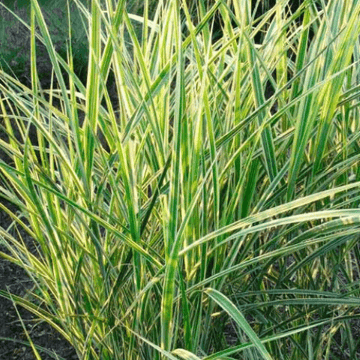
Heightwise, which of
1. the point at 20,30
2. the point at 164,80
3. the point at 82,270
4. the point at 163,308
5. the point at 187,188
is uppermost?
the point at 164,80

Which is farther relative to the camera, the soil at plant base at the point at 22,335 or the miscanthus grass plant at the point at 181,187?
the soil at plant base at the point at 22,335

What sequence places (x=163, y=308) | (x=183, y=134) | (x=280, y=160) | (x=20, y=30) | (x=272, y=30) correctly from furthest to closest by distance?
1. (x=20, y=30)
2. (x=272, y=30)
3. (x=280, y=160)
4. (x=183, y=134)
5. (x=163, y=308)

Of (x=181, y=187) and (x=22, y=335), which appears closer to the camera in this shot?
(x=181, y=187)

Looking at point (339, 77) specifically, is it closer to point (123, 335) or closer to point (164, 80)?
point (164, 80)

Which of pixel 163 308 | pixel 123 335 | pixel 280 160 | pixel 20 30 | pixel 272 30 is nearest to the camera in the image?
pixel 163 308

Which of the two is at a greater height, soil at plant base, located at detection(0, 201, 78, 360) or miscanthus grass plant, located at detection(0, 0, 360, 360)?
miscanthus grass plant, located at detection(0, 0, 360, 360)

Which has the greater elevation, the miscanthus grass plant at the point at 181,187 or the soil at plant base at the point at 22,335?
the miscanthus grass plant at the point at 181,187

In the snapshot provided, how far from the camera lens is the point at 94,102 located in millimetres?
1389

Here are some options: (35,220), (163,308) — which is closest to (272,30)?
(35,220)

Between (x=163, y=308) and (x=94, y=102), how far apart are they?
16.5 inches

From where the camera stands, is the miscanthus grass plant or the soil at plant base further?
the soil at plant base

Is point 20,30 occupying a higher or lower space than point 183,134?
lower

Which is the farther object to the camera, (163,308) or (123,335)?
(123,335)

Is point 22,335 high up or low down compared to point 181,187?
down
